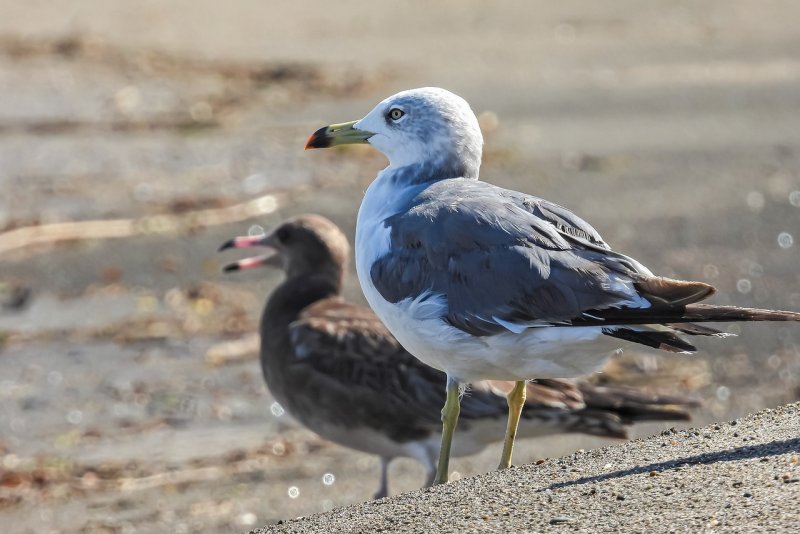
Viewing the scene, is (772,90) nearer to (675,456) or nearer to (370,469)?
(370,469)

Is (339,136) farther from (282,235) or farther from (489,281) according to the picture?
(282,235)

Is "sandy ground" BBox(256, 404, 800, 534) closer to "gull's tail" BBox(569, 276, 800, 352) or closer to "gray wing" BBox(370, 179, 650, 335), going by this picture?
"gull's tail" BBox(569, 276, 800, 352)

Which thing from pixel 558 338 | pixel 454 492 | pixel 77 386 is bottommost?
pixel 77 386

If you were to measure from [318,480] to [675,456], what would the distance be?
376 cm

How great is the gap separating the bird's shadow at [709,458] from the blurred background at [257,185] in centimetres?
340

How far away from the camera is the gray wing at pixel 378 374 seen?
345 inches

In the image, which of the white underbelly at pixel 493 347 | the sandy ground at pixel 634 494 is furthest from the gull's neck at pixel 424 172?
the sandy ground at pixel 634 494

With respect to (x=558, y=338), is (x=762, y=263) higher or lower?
lower

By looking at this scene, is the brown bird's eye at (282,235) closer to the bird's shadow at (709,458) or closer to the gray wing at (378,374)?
the gray wing at (378,374)

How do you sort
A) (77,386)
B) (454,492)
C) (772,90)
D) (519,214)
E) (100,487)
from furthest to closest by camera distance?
(772,90), (77,386), (100,487), (519,214), (454,492)

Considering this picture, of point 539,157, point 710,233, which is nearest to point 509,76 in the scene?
point 539,157

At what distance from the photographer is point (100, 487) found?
8852mm

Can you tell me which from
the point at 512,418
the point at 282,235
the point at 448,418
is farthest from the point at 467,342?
the point at 282,235

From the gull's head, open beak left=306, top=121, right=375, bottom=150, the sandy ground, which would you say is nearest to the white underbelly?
the sandy ground
